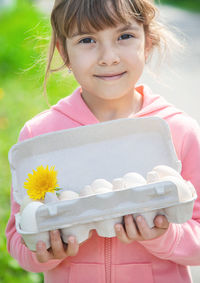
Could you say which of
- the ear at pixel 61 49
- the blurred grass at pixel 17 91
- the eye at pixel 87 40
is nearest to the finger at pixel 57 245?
the eye at pixel 87 40

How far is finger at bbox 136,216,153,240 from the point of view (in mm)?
1604

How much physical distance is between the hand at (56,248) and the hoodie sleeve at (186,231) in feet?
0.91

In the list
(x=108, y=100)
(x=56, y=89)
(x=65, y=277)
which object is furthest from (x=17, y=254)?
(x=56, y=89)

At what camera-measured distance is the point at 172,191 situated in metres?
1.56

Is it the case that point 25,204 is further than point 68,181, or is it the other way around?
point 68,181

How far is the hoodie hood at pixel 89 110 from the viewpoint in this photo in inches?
81.4

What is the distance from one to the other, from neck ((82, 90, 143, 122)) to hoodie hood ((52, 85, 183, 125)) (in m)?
0.04

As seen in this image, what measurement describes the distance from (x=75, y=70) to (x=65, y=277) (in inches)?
30.2

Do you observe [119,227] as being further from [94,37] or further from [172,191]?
[94,37]

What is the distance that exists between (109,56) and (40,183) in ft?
1.79

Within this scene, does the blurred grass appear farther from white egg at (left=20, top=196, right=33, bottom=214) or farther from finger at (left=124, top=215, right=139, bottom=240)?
finger at (left=124, top=215, right=139, bottom=240)

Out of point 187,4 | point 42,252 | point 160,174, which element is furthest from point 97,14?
point 187,4

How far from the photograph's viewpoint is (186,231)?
1.88 m

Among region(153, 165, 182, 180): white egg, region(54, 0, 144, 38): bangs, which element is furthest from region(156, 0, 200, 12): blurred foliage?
region(153, 165, 182, 180): white egg
